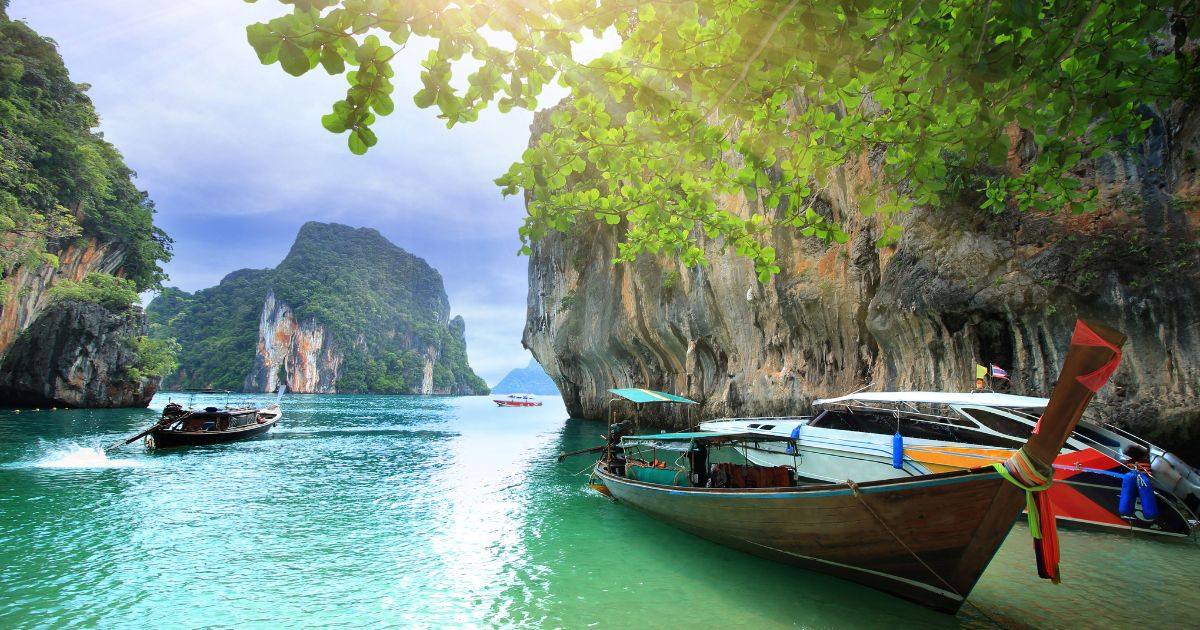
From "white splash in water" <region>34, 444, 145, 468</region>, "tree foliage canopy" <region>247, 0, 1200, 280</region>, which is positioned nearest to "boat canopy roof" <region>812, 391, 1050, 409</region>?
"tree foliage canopy" <region>247, 0, 1200, 280</region>

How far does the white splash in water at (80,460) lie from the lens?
1432 centimetres

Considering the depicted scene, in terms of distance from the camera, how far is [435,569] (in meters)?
6.98

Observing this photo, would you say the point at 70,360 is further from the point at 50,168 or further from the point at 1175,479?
the point at 1175,479

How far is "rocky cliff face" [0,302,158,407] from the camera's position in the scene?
3359 cm

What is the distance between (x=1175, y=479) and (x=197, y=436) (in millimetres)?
27676

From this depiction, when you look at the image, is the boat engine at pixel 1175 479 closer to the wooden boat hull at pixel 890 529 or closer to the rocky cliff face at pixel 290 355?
the wooden boat hull at pixel 890 529

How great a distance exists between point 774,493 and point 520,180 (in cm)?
487

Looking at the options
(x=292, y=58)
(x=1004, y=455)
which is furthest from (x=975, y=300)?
(x=292, y=58)

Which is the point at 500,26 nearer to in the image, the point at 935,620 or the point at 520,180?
the point at 520,180

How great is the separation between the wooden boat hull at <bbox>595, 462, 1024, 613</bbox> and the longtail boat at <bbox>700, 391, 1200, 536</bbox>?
9.06 feet

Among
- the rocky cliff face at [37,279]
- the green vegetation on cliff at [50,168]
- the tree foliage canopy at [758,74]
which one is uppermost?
the green vegetation on cliff at [50,168]

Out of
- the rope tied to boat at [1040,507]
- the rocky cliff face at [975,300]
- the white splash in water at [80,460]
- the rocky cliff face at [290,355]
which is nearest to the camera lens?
the rope tied to boat at [1040,507]

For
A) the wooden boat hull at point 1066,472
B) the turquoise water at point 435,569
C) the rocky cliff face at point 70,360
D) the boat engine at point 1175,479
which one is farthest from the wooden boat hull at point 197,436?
the boat engine at point 1175,479

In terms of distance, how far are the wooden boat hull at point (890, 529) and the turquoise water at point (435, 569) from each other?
0.31m
